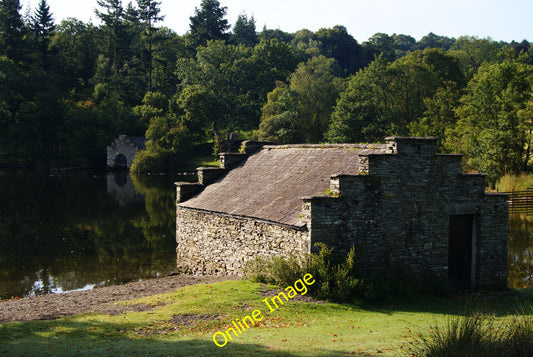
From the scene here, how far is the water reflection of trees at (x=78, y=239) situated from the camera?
21984 millimetres

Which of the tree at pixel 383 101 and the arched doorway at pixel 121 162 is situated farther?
the arched doorway at pixel 121 162

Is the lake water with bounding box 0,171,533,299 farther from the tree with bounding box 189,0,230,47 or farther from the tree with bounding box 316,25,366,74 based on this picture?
the tree with bounding box 316,25,366,74

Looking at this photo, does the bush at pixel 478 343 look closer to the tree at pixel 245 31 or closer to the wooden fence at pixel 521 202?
the wooden fence at pixel 521 202

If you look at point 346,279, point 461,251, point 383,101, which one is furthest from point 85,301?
point 383,101

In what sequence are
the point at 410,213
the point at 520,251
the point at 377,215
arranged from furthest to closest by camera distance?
the point at 520,251, the point at 410,213, the point at 377,215

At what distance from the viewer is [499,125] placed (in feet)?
130

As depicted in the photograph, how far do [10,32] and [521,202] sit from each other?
81031 mm

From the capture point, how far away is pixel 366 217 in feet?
49.8

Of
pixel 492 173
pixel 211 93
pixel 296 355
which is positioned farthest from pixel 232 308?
pixel 211 93

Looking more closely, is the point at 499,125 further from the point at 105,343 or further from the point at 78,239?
the point at 105,343

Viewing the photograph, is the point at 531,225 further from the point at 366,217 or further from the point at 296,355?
the point at 296,355

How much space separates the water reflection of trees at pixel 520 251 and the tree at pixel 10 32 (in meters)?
79.1

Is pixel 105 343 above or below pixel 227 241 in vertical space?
below

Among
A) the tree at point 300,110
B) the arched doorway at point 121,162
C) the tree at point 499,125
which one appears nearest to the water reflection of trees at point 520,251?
the tree at point 499,125
